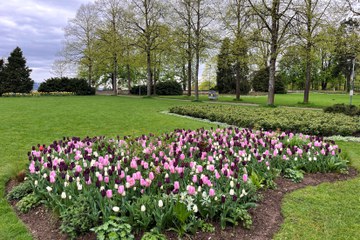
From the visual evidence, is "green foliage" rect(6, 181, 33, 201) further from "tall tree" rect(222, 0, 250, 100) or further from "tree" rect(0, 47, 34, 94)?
"tree" rect(0, 47, 34, 94)

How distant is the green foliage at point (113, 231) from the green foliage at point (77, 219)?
182 mm

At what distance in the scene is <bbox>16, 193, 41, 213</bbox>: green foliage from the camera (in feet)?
12.1

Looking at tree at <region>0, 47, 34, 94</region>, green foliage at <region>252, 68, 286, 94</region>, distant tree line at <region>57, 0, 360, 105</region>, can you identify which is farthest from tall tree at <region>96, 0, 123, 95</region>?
green foliage at <region>252, 68, 286, 94</region>

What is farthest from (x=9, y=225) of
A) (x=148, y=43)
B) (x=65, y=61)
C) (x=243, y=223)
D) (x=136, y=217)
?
(x=65, y=61)

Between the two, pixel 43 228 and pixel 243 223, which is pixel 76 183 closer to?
pixel 43 228

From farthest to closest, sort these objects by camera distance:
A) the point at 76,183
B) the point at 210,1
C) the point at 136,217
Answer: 1. the point at 210,1
2. the point at 76,183
3. the point at 136,217

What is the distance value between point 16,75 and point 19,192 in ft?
118

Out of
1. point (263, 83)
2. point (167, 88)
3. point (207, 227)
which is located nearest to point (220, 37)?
point (167, 88)

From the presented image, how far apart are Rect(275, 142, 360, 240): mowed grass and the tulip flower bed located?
0.45 metres

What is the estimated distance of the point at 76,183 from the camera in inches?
141

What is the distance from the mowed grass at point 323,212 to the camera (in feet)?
10.4

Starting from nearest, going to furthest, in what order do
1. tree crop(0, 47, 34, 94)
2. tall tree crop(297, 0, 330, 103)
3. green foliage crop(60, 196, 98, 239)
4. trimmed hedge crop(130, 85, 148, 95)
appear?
green foliage crop(60, 196, 98, 239) < tall tree crop(297, 0, 330, 103) < tree crop(0, 47, 34, 94) < trimmed hedge crop(130, 85, 148, 95)

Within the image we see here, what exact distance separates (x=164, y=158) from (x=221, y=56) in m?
23.5

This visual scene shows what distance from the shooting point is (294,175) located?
4844mm
